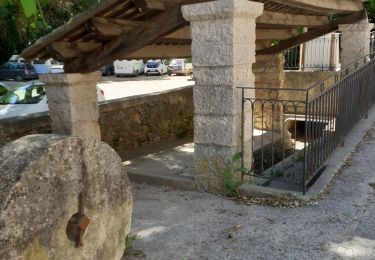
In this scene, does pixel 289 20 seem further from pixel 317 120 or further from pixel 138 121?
pixel 138 121

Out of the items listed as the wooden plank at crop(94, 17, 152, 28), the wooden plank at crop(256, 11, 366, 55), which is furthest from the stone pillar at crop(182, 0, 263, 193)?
the wooden plank at crop(256, 11, 366, 55)

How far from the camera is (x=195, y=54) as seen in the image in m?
4.75

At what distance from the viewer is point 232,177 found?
191 inches

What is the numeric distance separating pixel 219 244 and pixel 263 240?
1.36 ft

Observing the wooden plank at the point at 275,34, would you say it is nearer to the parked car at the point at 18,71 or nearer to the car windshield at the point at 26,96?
the car windshield at the point at 26,96

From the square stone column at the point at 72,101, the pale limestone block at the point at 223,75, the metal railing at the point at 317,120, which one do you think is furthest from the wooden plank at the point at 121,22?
the metal railing at the point at 317,120

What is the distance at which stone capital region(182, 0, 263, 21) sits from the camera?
437cm

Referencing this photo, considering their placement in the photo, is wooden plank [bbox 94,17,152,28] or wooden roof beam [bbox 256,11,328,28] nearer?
wooden plank [bbox 94,17,152,28]

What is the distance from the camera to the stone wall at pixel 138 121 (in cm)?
673

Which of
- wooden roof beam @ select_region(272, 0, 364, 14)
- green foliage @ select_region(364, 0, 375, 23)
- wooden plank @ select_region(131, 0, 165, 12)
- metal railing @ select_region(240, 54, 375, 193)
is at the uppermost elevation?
green foliage @ select_region(364, 0, 375, 23)

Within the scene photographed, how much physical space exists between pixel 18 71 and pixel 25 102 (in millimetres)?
21334

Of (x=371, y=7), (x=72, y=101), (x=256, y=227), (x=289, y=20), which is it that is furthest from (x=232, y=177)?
(x=371, y=7)

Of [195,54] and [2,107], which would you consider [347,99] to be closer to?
[195,54]

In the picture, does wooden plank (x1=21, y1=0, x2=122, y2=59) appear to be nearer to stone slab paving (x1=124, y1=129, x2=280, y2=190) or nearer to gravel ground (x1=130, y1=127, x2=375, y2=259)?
stone slab paving (x1=124, y1=129, x2=280, y2=190)
